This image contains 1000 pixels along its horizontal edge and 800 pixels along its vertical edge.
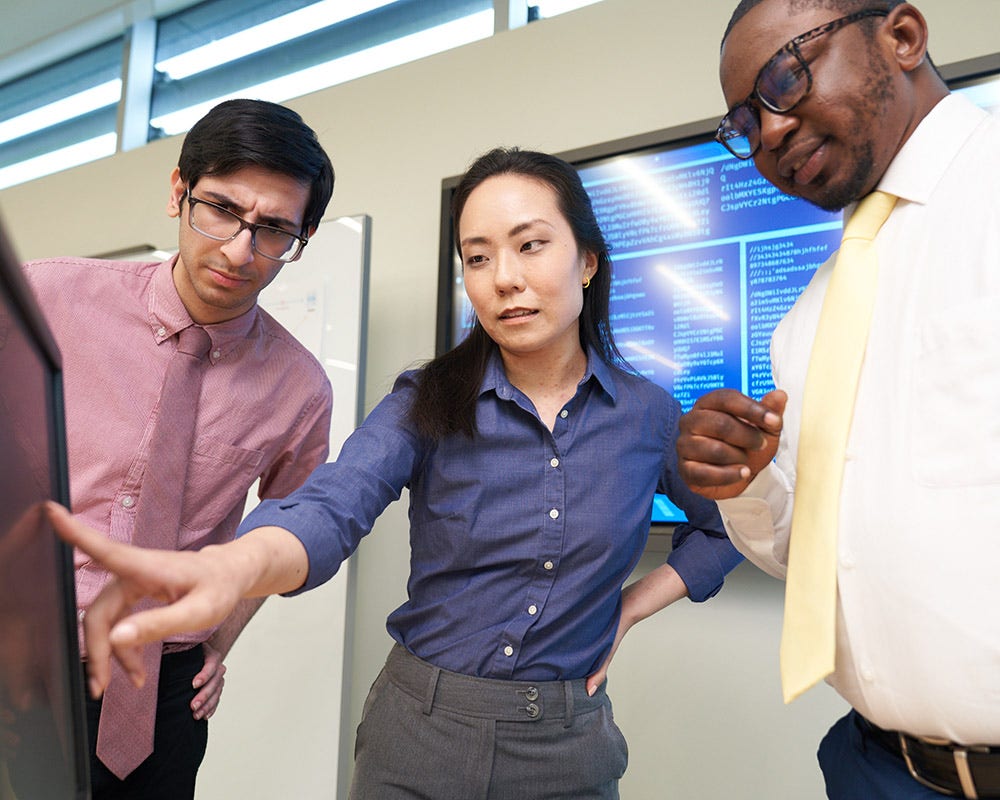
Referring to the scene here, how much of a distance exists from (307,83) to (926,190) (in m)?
2.72

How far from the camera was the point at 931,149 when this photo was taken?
0.95m

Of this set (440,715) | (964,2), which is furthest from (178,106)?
(440,715)

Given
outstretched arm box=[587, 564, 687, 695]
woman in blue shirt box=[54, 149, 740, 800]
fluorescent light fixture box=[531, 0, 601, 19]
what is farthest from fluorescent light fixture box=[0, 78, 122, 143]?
outstretched arm box=[587, 564, 687, 695]

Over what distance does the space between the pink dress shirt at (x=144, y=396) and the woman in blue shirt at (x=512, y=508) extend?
0.34 meters

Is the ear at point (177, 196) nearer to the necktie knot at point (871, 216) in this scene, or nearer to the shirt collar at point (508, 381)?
the shirt collar at point (508, 381)

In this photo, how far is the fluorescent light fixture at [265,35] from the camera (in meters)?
3.15

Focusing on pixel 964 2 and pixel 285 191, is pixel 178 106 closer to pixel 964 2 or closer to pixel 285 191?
pixel 285 191

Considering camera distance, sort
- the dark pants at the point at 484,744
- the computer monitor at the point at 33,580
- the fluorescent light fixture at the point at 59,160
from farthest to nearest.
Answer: the fluorescent light fixture at the point at 59,160
the dark pants at the point at 484,744
the computer monitor at the point at 33,580

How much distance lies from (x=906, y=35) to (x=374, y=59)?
238 cm

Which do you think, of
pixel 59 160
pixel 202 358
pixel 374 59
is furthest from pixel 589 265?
pixel 59 160

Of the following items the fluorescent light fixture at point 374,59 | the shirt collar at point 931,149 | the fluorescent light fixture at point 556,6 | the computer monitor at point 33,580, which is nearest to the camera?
the computer monitor at point 33,580

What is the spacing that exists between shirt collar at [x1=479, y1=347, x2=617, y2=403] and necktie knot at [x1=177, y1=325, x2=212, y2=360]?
0.49 metres

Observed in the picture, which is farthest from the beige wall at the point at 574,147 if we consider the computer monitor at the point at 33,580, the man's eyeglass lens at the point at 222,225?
the computer monitor at the point at 33,580

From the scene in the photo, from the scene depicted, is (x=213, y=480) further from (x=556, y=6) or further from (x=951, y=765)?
(x=556, y=6)
